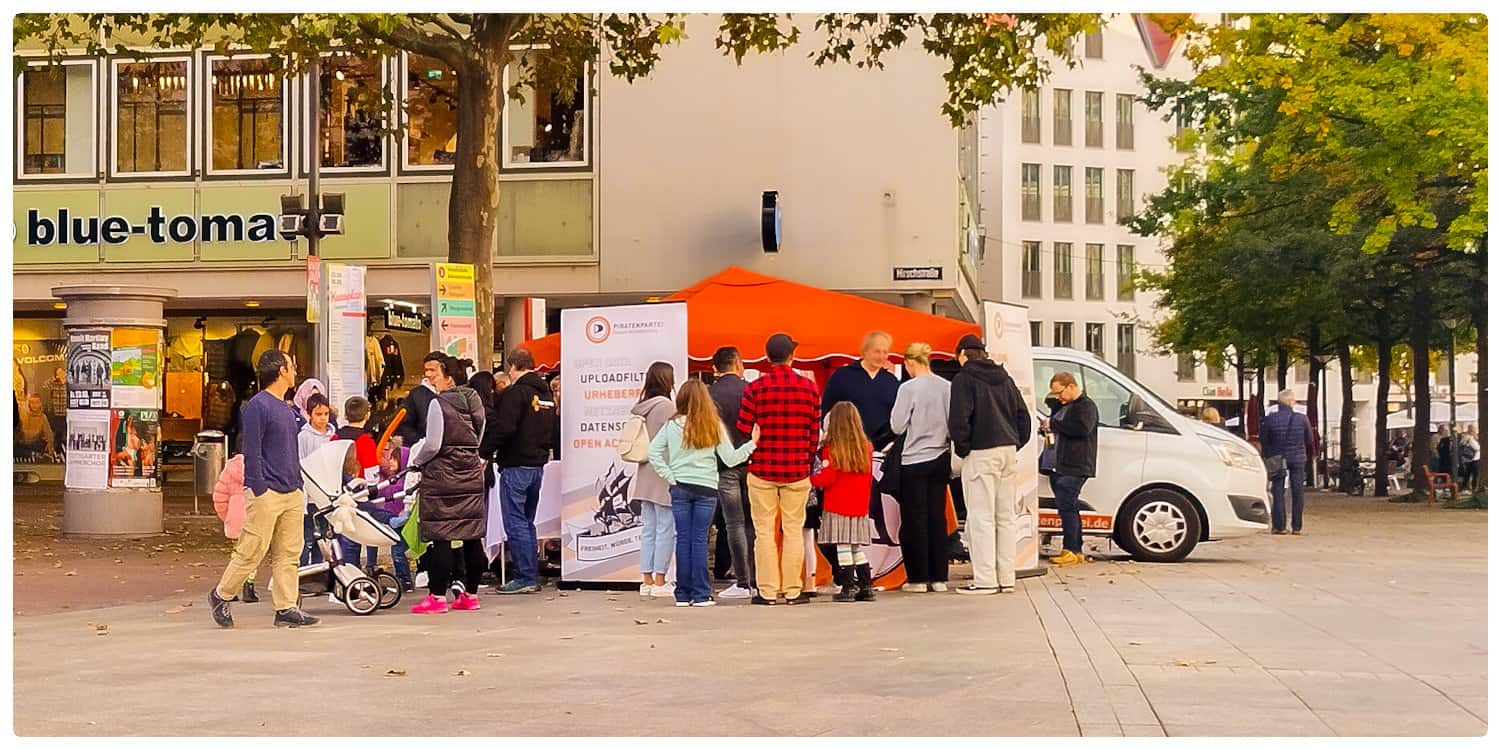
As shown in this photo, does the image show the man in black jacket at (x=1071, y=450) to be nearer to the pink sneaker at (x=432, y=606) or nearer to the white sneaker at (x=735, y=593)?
the white sneaker at (x=735, y=593)

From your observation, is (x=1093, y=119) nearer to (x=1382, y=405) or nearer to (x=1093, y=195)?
(x=1093, y=195)

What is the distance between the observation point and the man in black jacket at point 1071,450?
55.0 feet

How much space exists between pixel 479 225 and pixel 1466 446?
3033 cm

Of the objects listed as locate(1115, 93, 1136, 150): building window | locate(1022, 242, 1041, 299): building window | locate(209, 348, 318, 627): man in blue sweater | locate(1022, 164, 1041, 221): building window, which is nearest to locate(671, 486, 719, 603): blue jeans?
locate(209, 348, 318, 627): man in blue sweater

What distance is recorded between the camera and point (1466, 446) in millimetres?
44500

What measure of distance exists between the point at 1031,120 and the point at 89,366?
186ft

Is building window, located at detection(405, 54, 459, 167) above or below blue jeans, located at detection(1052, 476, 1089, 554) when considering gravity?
above

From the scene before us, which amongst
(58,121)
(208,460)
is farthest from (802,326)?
(58,121)

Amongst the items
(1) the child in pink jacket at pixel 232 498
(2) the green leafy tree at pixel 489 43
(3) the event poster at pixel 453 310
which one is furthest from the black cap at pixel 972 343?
(2) the green leafy tree at pixel 489 43

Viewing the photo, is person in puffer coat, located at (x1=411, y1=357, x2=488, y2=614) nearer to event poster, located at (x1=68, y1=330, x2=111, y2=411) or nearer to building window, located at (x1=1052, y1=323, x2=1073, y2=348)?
event poster, located at (x1=68, y1=330, x2=111, y2=411)

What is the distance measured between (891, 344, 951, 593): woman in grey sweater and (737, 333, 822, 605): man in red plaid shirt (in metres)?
0.82

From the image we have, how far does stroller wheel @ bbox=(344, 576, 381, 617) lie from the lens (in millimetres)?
12766

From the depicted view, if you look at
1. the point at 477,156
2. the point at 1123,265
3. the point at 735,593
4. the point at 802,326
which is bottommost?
the point at 735,593

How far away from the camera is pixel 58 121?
30.0m
